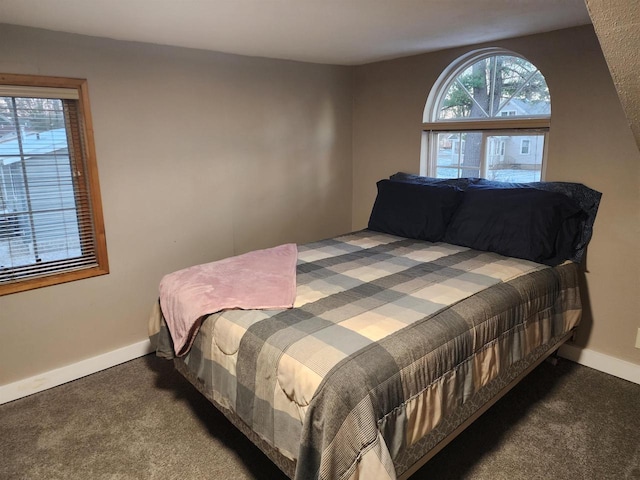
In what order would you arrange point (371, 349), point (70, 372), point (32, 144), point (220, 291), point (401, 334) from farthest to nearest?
point (70, 372) → point (32, 144) → point (220, 291) → point (401, 334) → point (371, 349)

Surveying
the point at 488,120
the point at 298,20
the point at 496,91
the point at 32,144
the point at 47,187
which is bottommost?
the point at 47,187

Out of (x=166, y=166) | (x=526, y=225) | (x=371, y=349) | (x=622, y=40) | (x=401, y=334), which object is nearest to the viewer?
(x=622, y=40)

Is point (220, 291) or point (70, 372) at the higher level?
point (220, 291)

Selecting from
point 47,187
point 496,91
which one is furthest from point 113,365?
point 496,91

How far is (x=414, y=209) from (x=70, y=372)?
98.7 inches

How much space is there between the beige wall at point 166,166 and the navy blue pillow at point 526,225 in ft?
5.15

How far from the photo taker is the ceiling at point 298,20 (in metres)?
2.00

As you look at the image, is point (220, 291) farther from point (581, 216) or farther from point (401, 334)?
point (581, 216)

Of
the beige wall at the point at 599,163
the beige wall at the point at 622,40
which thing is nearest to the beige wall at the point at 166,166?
the beige wall at the point at 599,163

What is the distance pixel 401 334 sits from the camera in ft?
5.45

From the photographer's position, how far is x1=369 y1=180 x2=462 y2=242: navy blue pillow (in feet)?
9.87

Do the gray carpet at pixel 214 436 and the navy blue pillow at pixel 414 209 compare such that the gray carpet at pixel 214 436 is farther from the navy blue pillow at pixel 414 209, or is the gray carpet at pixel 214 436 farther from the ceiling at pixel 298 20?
the ceiling at pixel 298 20

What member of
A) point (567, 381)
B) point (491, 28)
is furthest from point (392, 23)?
point (567, 381)

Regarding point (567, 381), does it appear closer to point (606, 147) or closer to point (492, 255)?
point (492, 255)
